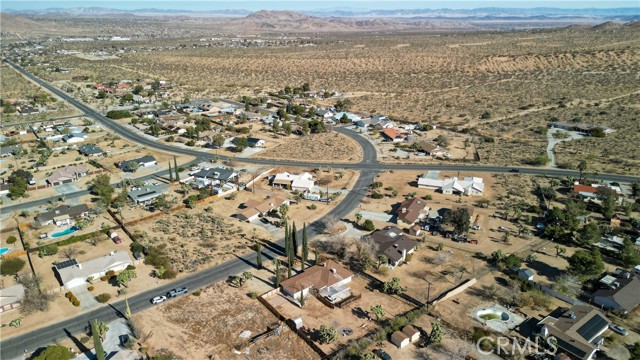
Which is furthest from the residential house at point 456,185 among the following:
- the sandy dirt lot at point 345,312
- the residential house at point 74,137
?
the residential house at point 74,137

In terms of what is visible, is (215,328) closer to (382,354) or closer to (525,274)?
(382,354)

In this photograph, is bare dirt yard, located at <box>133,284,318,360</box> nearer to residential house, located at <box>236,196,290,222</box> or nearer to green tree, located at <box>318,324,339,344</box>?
green tree, located at <box>318,324,339,344</box>

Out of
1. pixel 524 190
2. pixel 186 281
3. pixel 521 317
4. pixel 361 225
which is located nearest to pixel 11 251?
pixel 186 281

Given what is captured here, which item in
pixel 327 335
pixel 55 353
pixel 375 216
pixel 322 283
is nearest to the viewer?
pixel 55 353

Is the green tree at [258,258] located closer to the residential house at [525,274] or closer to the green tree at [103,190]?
the residential house at [525,274]

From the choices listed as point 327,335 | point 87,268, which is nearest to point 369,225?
point 327,335

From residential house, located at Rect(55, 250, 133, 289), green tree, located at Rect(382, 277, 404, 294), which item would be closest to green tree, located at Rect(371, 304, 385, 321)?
green tree, located at Rect(382, 277, 404, 294)

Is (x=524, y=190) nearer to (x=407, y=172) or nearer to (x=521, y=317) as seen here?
(x=407, y=172)
